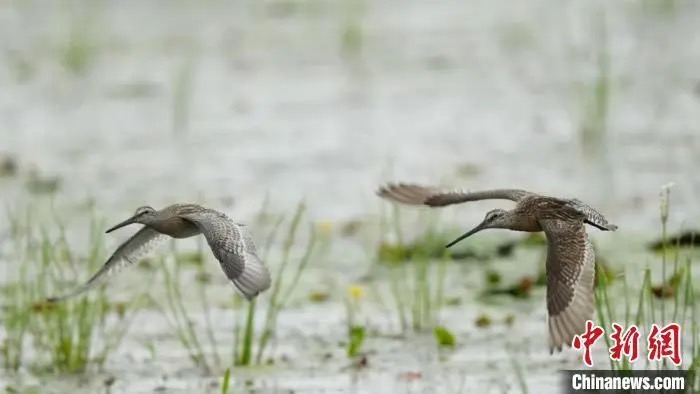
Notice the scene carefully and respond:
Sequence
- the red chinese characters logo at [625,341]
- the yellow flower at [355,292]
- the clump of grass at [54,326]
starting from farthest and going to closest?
1. the yellow flower at [355,292]
2. the clump of grass at [54,326]
3. the red chinese characters logo at [625,341]

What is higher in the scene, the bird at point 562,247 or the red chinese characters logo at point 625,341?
the bird at point 562,247

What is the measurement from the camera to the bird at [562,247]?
6242 mm

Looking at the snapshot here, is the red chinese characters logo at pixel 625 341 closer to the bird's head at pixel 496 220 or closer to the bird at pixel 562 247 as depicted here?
the bird at pixel 562 247

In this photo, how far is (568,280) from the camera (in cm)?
639

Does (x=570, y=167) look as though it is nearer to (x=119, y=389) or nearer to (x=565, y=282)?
(x=119, y=389)

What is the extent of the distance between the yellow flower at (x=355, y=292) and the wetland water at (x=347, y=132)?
0.06 m

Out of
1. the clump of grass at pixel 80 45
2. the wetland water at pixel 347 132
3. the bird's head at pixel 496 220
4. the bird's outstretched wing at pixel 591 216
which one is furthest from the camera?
the clump of grass at pixel 80 45

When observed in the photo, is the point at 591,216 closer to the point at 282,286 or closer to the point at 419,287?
the point at 419,287

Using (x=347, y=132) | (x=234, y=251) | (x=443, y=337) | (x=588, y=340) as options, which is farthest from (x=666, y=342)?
(x=347, y=132)

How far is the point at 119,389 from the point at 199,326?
111 centimetres

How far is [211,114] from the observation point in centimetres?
1316

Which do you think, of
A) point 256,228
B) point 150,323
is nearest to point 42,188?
point 256,228

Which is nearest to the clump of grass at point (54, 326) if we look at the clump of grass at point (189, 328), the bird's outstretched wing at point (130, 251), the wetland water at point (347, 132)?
the wetland water at point (347, 132)

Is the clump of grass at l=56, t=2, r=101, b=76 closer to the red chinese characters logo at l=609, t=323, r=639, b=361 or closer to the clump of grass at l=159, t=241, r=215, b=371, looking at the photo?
the clump of grass at l=159, t=241, r=215, b=371
